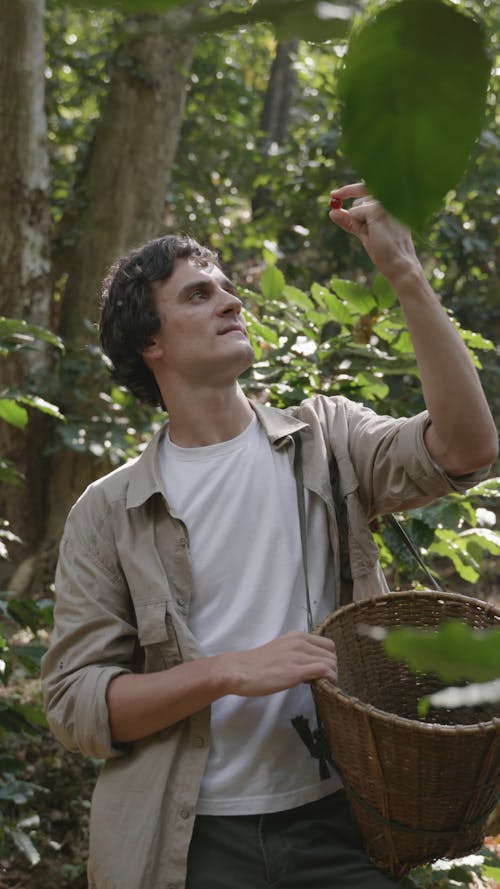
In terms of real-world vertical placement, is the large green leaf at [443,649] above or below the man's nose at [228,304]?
above

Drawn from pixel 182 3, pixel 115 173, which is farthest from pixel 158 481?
pixel 115 173

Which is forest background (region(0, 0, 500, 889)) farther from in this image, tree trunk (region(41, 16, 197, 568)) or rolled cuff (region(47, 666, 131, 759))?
rolled cuff (region(47, 666, 131, 759))

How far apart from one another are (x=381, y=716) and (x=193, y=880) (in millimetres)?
521

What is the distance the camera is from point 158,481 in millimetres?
1775

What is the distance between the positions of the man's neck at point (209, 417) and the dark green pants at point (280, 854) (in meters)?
0.70

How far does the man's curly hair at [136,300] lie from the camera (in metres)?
2.00

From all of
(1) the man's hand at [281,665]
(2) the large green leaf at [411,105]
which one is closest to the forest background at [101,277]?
(1) the man's hand at [281,665]

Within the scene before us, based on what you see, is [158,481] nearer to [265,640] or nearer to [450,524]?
[265,640]

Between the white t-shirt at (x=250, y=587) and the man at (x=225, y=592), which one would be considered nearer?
the man at (x=225, y=592)

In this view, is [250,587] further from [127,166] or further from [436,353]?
[127,166]

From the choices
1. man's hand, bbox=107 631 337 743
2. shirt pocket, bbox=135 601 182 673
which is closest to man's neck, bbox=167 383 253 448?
shirt pocket, bbox=135 601 182 673

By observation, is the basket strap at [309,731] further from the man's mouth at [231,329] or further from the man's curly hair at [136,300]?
the man's curly hair at [136,300]

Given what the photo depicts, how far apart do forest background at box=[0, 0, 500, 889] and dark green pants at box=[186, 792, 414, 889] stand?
386mm

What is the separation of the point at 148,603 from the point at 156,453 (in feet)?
1.11
